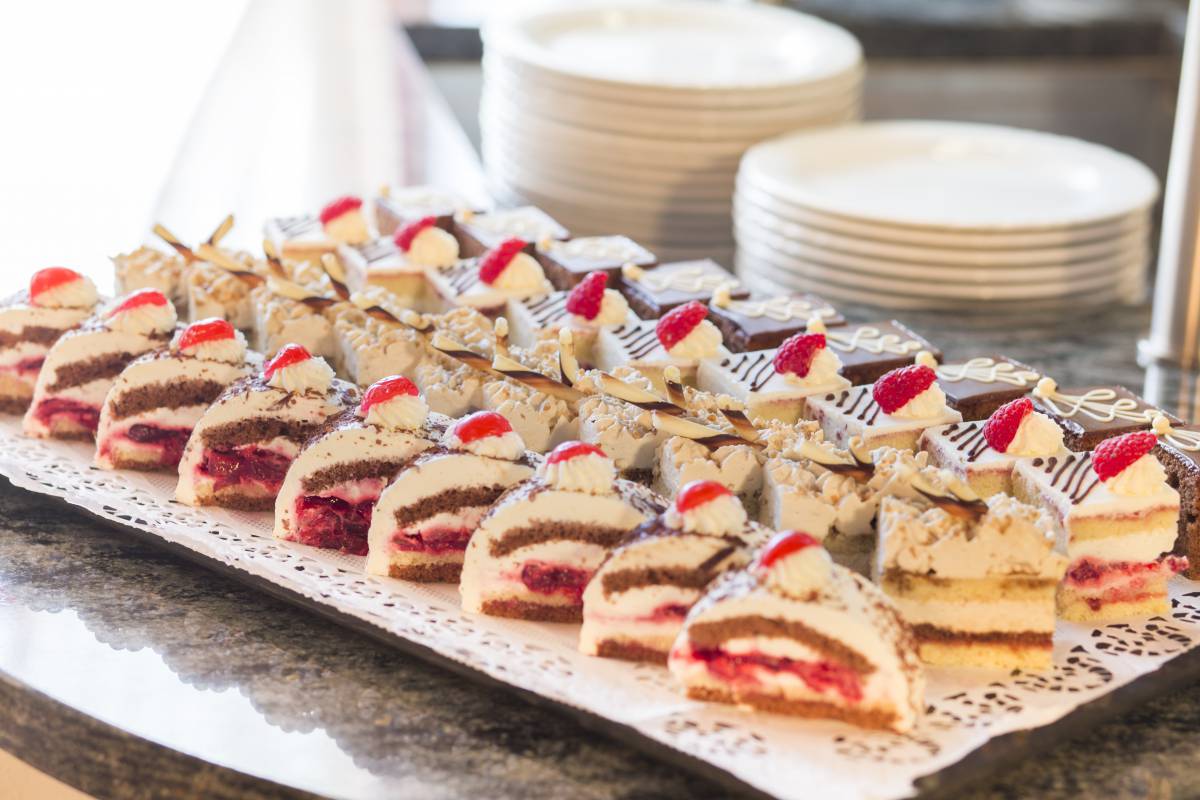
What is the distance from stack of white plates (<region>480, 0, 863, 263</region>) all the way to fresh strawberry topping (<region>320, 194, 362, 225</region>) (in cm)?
57

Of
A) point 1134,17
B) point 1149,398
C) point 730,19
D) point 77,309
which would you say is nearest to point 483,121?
point 730,19

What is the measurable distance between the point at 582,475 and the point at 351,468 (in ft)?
1.45

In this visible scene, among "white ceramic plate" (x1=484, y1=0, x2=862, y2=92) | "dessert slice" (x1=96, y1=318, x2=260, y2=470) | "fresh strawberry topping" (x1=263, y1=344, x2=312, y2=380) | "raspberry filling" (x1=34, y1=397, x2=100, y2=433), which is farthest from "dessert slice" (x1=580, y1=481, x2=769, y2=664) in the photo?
"white ceramic plate" (x1=484, y1=0, x2=862, y2=92)

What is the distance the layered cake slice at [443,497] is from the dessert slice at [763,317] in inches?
25.5

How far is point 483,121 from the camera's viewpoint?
13.7ft

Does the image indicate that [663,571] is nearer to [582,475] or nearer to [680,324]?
[582,475]

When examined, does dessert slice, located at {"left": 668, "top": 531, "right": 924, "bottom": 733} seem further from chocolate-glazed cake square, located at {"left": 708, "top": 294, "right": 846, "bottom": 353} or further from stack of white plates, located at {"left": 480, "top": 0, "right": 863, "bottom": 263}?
stack of white plates, located at {"left": 480, "top": 0, "right": 863, "bottom": 263}

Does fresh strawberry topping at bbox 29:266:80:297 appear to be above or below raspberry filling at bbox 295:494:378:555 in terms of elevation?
above

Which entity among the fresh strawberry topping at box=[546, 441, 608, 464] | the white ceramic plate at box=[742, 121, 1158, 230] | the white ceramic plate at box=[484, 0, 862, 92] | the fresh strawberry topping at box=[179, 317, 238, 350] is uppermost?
the white ceramic plate at box=[484, 0, 862, 92]

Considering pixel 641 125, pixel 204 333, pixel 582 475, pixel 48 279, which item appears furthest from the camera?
pixel 641 125

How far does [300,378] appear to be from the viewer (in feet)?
8.73

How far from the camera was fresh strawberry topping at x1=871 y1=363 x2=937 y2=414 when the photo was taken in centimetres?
257

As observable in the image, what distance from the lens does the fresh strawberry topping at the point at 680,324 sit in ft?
9.34

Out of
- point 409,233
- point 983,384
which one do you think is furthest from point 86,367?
point 983,384
